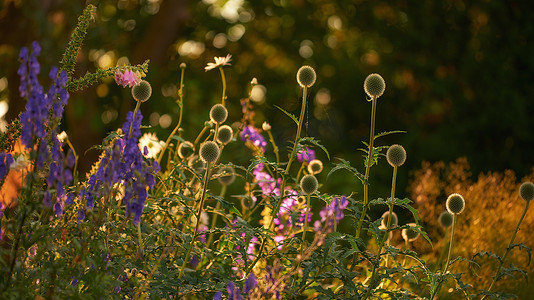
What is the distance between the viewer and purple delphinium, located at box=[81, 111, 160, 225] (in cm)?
164

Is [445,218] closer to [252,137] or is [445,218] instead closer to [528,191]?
[528,191]

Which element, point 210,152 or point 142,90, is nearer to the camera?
point 210,152

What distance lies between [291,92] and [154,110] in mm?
1733

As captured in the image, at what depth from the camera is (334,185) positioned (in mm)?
7195

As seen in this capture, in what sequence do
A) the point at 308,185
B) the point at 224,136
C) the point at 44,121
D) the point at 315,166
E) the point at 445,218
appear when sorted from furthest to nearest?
the point at 445,218 → the point at 315,166 → the point at 224,136 → the point at 308,185 → the point at 44,121

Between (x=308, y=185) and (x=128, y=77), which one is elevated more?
(x=128, y=77)

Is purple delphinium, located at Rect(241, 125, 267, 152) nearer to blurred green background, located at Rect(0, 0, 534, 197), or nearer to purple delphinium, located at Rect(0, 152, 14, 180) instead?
purple delphinium, located at Rect(0, 152, 14, 180)

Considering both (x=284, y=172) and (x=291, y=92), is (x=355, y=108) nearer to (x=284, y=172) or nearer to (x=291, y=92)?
(x=291, y=92)

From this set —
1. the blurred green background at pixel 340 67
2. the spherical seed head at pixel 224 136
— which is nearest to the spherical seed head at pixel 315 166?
the spherical seed head at pixel 224 136

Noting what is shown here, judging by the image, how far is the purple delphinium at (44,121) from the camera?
1.57m

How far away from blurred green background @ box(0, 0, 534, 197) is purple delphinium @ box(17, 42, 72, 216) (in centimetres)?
506

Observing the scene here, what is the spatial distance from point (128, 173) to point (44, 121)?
0.88 feet

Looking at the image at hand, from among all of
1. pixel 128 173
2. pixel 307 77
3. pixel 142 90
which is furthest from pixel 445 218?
pixel 128 173

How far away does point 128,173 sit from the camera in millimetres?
1742
